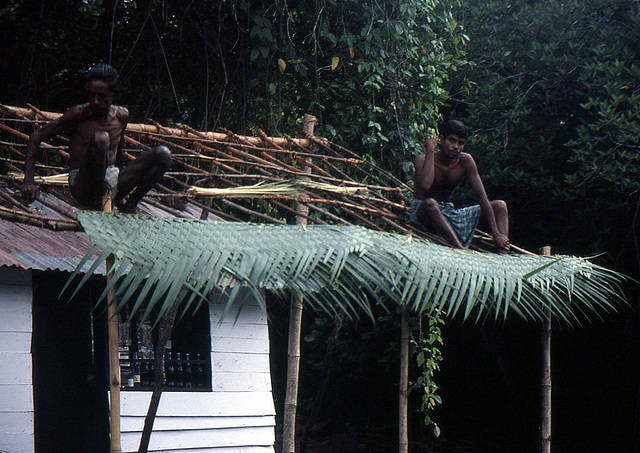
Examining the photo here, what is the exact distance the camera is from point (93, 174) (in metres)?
4.04

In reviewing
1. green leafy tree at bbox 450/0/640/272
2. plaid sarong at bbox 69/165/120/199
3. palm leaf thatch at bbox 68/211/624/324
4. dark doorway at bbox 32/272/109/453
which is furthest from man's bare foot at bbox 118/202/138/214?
green leafy tree at bbox 450/0/640/272

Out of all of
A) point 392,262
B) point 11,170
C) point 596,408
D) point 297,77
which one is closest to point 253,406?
point 11,170

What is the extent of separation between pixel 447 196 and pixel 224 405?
2.41 metres

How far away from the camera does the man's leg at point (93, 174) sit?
13.0 feet

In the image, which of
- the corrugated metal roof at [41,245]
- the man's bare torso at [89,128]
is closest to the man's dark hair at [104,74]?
the man's bare torso at [89,128]

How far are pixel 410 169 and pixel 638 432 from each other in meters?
3.70

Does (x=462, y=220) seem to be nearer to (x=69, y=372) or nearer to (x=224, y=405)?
(x=224, y=405)

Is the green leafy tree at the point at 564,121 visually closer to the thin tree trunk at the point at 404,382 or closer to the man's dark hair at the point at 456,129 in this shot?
the man's dark hair at the point at 456,129

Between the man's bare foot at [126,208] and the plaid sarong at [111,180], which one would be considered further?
the man's bare foot at [126,208]

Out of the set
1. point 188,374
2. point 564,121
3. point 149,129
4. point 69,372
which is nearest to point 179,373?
point 188,374

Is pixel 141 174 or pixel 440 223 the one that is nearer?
pixel 141 174

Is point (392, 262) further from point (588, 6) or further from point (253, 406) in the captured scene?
point (588, 6)

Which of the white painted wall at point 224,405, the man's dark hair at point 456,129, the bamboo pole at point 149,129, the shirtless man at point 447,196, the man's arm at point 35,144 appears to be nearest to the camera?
the man's arm at point 35,144

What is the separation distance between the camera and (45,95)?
8547 mm
